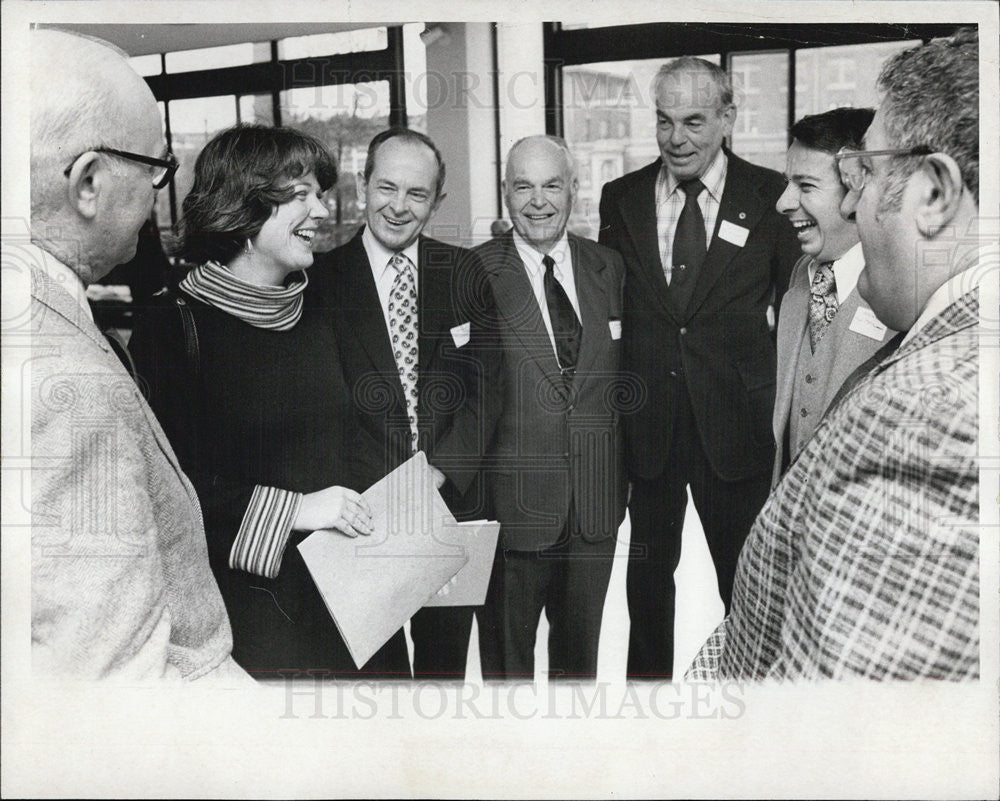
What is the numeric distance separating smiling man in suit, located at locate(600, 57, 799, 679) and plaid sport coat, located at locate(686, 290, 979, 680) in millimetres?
679

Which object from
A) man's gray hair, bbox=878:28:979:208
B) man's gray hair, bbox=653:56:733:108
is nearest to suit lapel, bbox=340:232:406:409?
man's gray hair, bbox=653:56:733:108

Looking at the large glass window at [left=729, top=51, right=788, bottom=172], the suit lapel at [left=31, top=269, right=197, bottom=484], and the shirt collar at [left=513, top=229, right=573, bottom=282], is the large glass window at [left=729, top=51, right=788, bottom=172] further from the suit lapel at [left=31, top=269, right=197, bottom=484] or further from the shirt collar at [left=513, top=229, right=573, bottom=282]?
the suit lapel at [left=31, top=269, right=197, bottom=484]

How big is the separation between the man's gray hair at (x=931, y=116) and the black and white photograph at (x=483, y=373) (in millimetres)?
305

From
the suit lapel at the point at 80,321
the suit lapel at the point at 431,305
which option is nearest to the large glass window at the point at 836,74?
the suit lapel at the point at 431,305

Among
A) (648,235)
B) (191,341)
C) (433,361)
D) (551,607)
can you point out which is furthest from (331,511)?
(648,235)

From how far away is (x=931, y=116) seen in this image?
2400mm

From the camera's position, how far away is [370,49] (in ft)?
9.70

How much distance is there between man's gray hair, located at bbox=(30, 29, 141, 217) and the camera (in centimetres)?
254

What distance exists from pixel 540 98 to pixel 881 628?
1809 mm

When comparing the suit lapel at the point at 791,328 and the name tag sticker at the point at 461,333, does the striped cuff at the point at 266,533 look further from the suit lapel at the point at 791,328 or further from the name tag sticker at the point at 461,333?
the suit lapel at the point at 791,328

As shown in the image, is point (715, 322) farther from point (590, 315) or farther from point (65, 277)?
point (65, 277)

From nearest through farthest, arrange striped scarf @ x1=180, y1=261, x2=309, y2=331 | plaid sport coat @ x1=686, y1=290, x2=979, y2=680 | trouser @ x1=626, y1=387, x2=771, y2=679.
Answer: plaid sport coat @ x1=686, y1=290, x2=979, y2=680
striped scarf @ x1=180, y1=261, x2=309, y2=331
trouser @ x1=626, y1=387, x2=771, y2=679

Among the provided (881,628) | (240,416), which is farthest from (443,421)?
(881,628)

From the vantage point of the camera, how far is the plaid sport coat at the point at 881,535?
208cm
